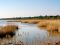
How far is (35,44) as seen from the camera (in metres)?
8.48

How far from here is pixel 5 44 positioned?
28.5ft

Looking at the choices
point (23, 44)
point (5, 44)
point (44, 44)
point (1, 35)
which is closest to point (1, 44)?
point (5, 44)

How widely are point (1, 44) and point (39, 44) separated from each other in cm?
238

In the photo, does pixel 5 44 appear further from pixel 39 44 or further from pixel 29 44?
pixel 39 44

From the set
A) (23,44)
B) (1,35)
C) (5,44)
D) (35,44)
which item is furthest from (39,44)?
(1,35)

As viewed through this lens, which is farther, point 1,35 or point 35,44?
point 1,35

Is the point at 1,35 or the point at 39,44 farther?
the point at 1,35

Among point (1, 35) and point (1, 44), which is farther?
point (1, 35)

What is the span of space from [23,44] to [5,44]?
1.13m

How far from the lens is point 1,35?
1228 centimetres

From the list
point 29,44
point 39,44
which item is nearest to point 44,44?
point 39,44

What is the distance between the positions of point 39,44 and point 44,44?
1.04ft

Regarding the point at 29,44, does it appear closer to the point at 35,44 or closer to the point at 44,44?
the point at 35,44

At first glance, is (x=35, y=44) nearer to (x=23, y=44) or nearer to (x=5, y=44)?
(x=23, y=44)
